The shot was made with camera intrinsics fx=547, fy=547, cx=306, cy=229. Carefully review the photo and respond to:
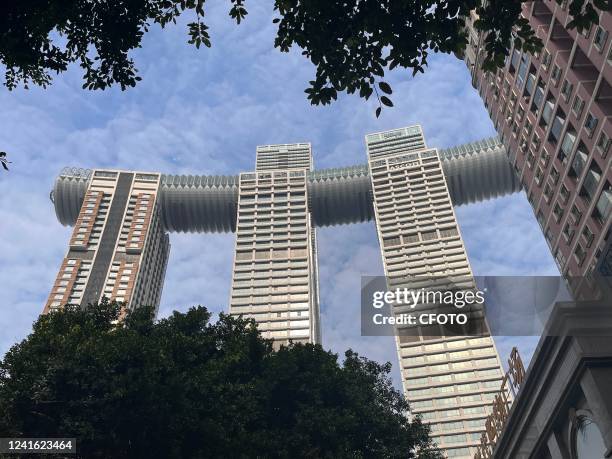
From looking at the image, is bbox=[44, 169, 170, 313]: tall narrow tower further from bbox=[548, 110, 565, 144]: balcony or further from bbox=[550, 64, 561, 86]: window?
bbox=[550, 64, 561, 86]: window

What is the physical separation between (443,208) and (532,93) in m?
53.0

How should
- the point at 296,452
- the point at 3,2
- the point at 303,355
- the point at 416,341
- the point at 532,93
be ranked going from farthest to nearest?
1. the point at 416,341
2. the point at 532,93
3. the point at 303,355
4. the point at 296,452
5. the point at 3,2

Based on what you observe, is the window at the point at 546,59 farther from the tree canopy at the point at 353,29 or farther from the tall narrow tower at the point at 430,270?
the tree canopy at the point at 353,29

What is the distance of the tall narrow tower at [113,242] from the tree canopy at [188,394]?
239ft

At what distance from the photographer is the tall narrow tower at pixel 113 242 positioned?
90.8 meters

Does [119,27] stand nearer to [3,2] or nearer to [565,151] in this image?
[3,2]

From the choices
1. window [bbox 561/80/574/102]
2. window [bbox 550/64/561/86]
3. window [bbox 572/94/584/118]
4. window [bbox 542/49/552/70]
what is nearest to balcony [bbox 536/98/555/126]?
window [bbox 550/64/561/86]

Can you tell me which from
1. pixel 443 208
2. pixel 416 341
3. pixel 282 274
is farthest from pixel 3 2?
pixel 443 208

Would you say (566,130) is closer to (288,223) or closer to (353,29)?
(353,29)

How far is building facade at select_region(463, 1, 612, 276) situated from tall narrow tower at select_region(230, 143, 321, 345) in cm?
4572

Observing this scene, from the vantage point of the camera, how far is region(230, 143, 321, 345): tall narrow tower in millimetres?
82688

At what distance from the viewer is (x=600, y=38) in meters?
30.1

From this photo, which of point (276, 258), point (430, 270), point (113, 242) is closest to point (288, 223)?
point (276, 258)

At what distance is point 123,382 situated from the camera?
15172mm
